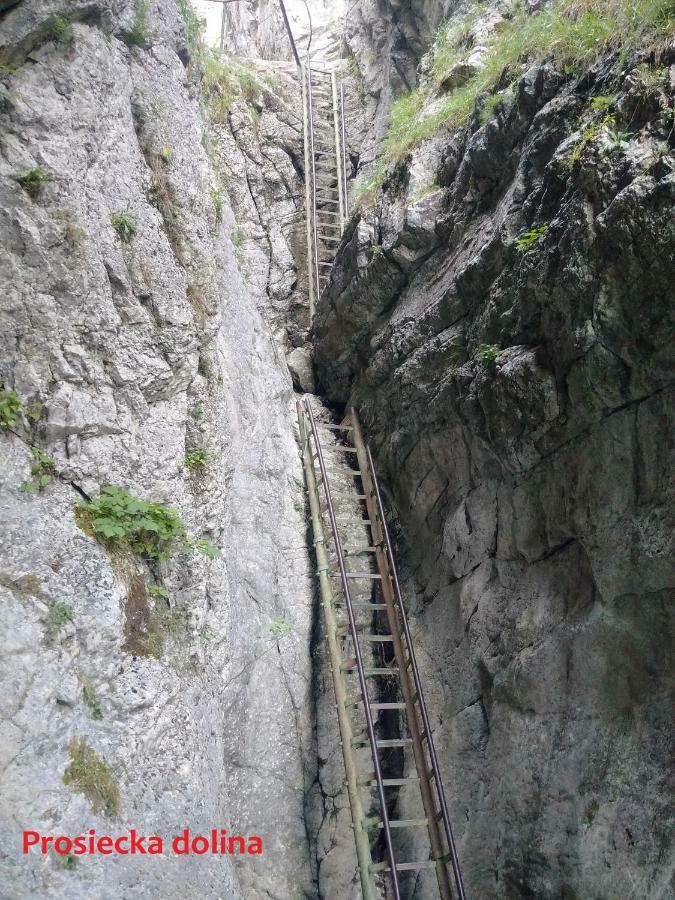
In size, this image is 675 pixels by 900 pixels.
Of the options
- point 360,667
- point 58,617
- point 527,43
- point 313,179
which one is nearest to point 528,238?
point 527,43

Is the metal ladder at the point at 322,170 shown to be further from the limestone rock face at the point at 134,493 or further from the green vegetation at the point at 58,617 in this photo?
the green vegetation at the point at 58,617

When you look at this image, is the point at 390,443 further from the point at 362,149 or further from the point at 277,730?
the point at 362,149

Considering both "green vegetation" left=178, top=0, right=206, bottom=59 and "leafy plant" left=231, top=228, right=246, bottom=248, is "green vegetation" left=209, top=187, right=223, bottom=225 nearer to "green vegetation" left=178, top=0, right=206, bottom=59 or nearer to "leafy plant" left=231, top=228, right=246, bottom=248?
"leafy plant" left=231, top=228, right=246, bottom=248

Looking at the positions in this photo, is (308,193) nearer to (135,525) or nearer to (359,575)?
(359,575)

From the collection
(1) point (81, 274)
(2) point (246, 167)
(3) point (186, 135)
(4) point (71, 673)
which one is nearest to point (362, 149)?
(2) point (246, 167)

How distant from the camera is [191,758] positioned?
561 centimetres

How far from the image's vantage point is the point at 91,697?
5.19 metres

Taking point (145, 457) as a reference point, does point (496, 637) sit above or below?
below

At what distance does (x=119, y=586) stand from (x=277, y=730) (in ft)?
7.79

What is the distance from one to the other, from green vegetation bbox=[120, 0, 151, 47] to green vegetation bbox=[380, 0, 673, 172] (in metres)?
3.55

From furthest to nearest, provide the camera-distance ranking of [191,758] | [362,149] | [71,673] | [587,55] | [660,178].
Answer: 1. [362,149]
2. [587,55]
3. [191,758]
4. [71,673]
5. [660,178]

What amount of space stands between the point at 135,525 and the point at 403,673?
3233 millimetres

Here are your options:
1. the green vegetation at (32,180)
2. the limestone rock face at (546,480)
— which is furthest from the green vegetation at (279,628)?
the green vegetation at (32,180)

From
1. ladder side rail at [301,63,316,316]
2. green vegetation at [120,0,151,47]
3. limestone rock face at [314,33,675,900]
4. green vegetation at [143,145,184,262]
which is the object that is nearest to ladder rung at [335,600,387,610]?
limestone rock face at [314,33,675,900]
